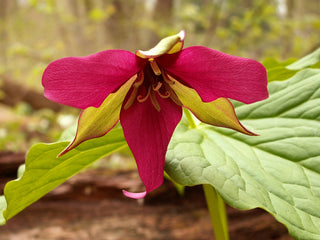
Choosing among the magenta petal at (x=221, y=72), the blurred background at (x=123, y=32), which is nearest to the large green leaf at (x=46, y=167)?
the magenta petal at (x=221, y=72)

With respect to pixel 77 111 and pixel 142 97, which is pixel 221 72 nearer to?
pixel 142 97

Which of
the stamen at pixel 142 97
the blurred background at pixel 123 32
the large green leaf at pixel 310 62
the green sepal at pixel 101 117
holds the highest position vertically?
the large green leaf at pixel 310 62

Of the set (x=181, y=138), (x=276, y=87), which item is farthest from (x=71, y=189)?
(x=276, y=87)

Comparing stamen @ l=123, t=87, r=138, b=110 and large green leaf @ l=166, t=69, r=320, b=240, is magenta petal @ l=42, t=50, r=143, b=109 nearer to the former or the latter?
stamen @ l=123, t=87, r=138, b=110

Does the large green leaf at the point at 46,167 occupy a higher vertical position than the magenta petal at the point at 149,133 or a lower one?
lower

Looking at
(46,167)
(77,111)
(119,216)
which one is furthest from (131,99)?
(77,111)

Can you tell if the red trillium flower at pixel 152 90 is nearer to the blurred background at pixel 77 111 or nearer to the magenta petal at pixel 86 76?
the magenta petal at pixel 86 76

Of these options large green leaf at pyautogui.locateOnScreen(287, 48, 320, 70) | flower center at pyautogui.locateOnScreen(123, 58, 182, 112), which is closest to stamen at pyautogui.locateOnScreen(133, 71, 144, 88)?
flower center at pyautogui.locateOnScreen(123, 58, 182, 112)

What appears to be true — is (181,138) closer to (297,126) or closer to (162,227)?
(297,126)
